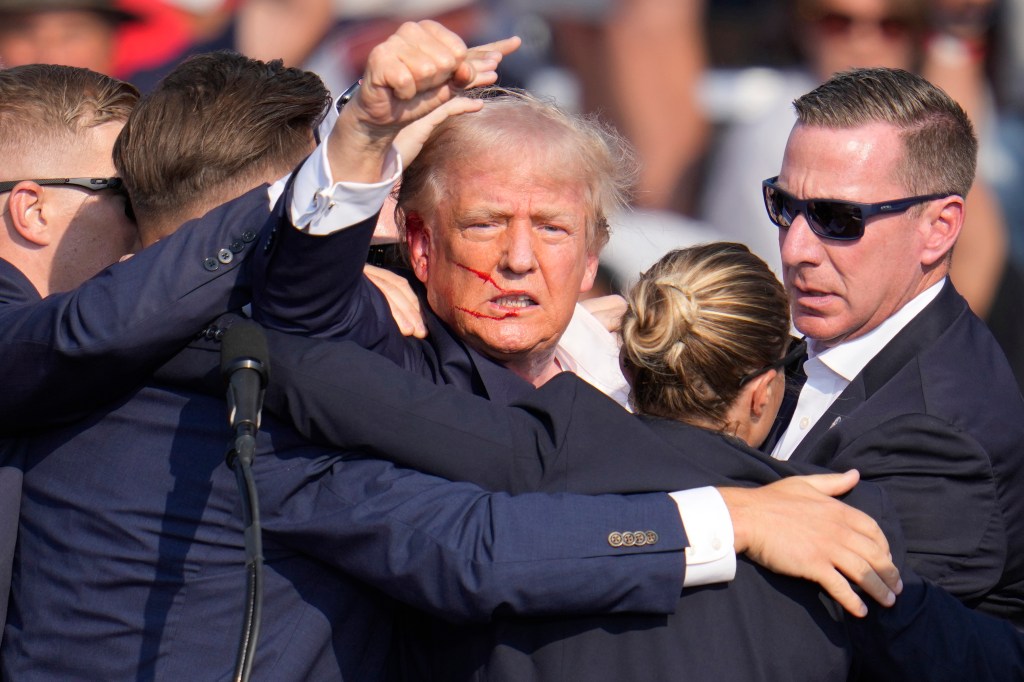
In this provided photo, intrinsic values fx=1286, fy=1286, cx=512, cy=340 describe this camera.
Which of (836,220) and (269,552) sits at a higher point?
(836,220)

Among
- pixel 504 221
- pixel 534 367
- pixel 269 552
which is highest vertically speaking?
pixel 504 221

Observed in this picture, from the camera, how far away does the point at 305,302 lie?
2.04 metres

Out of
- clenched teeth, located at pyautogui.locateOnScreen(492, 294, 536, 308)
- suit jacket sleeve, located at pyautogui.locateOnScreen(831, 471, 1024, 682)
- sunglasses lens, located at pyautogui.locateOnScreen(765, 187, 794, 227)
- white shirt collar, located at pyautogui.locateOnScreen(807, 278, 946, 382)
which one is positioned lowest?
suit jacket sleeve, located at pyautogui.locateOnScreen(831, 471, 1024, 682)

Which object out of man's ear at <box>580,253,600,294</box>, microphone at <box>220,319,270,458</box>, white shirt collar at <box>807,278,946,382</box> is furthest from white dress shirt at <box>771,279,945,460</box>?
microphone at <box>220,319,270,458</box>

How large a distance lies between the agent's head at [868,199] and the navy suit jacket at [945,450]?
0.61ft

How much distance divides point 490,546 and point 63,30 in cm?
430

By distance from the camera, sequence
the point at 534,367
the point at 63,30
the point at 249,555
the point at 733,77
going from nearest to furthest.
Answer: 1. the point at 249,555
2. the point at 534,367
3. the point at 733,77
4. the point at 63,30

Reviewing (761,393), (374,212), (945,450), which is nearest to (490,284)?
(374,212)

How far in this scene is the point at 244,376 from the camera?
188 cm

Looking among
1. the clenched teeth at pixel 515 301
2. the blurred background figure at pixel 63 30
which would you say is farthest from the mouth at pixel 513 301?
the blurred background figure at pixel 63 30

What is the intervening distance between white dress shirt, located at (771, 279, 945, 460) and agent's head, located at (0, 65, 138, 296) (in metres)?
1.45

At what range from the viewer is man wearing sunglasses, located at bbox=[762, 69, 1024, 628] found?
235 cm

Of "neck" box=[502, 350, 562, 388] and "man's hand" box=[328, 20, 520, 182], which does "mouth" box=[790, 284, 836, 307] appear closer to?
"neck" box=[502, 350, 562, 388]

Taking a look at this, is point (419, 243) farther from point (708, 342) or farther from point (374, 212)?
point (708, 342)
